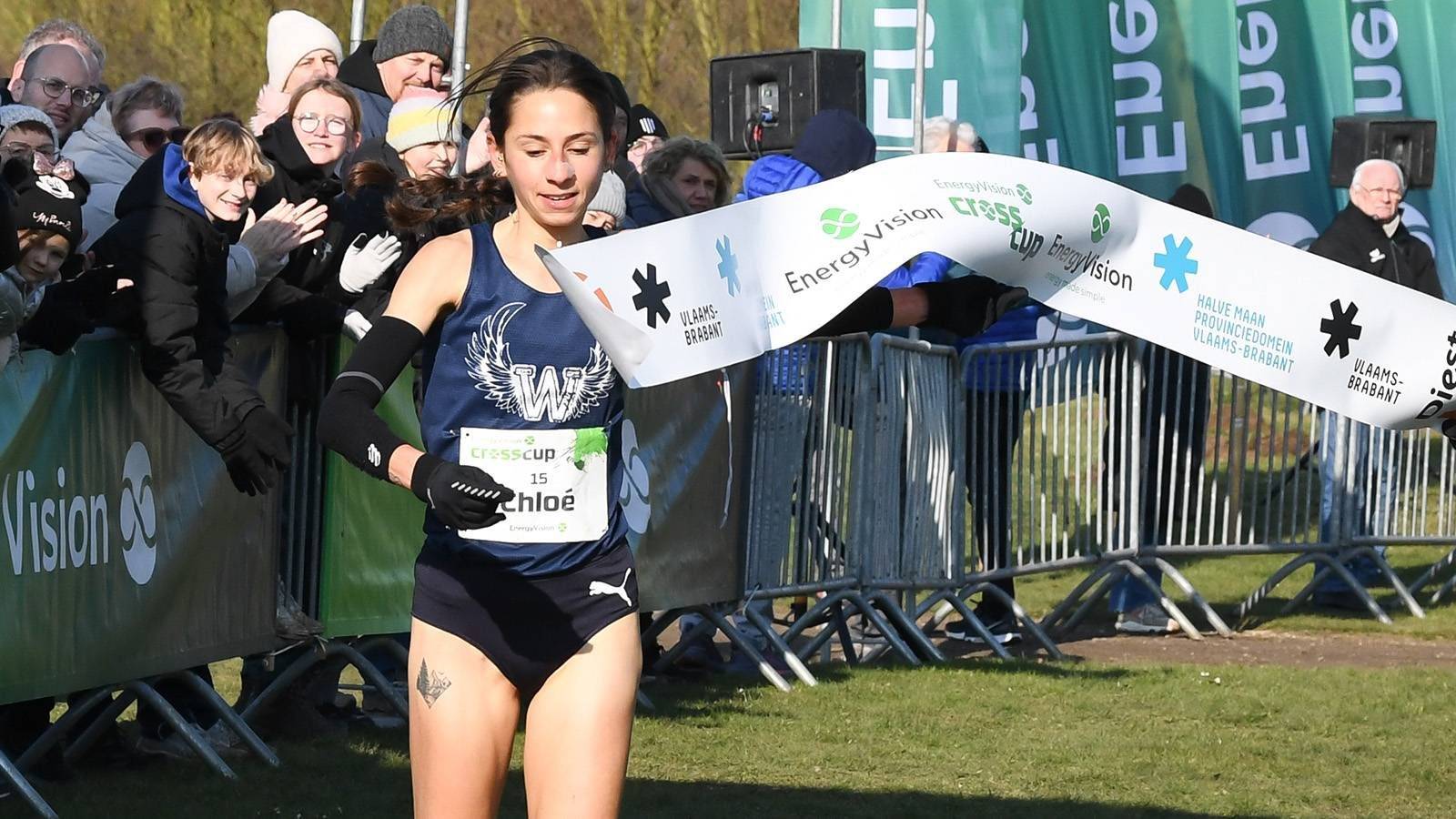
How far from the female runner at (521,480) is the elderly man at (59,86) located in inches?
158

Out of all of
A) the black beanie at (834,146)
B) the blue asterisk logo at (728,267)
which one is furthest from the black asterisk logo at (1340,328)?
the black beanie at (834,146)

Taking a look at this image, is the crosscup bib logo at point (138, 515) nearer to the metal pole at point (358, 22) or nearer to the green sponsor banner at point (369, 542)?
the green sponsor banner at point (369, 542)

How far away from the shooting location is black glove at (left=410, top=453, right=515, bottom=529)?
390cm

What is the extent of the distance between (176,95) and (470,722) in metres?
4.98

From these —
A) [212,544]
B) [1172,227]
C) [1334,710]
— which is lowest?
[1334,710]

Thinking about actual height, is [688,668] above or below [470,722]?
below

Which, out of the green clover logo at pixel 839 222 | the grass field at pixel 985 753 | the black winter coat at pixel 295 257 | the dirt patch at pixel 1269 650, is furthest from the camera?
the dirt patch at pixel 1269 650

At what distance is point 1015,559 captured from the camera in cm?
1167

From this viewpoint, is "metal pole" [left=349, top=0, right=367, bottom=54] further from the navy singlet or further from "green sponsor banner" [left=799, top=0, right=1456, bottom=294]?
the navy singlet

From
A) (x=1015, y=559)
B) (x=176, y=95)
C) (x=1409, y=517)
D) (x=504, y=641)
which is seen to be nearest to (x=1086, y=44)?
(x=1409, y=517)

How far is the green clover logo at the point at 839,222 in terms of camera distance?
5121 mm

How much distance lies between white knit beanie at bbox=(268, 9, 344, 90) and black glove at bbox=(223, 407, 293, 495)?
8.43 feet

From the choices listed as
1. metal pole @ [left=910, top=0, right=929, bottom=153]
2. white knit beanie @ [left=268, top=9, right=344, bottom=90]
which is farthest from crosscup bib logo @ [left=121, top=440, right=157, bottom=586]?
metal pole @ [left=910, top=0, right=929, bottom=153]

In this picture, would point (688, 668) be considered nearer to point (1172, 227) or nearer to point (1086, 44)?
point (1172, 227)
